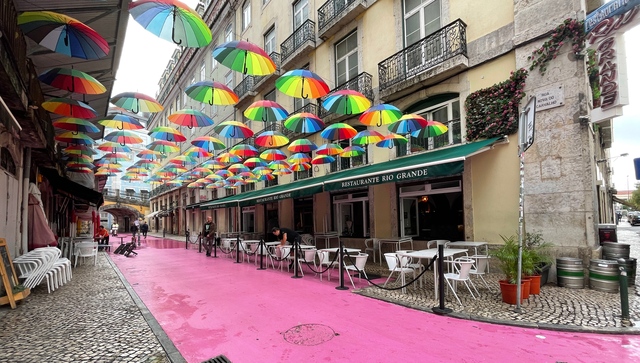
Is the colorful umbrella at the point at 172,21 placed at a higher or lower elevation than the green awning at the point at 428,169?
higher

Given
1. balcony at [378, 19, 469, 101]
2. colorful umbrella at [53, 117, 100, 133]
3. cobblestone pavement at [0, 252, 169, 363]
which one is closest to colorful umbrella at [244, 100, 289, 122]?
balcony at [378, 19, 469, 101]

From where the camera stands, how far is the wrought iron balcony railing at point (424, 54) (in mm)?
9602

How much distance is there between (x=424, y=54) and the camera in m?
10.6

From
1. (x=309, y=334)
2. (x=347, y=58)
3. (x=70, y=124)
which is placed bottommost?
(x=309, y=334)

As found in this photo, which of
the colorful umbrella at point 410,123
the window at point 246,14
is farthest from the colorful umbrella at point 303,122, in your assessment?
the window at point 246,14

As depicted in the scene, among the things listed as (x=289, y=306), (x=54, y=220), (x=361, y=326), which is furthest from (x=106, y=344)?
(x=54, y=220)

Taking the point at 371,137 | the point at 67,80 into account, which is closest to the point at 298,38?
the point at 371,137

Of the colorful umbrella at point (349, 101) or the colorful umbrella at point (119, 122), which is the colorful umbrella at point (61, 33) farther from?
the colorful umbrella at point (349, 101)

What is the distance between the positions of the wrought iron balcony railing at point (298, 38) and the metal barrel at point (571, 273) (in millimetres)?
13350

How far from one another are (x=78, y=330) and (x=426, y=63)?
10858 mm

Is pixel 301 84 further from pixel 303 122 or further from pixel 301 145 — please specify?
pixel 301 145

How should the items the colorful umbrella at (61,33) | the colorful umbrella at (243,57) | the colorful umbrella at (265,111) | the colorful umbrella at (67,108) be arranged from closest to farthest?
the colorful umbrella at (61,33), the colorful umbrella at (243,57), the colorful umbrella at (67,108), the colorful umbrella at (265,111)

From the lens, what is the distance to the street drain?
4451 millimetres

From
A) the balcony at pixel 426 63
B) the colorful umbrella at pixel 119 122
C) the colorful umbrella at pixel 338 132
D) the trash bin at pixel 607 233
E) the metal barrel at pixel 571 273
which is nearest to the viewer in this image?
the metal barrel at pixel 571 273
